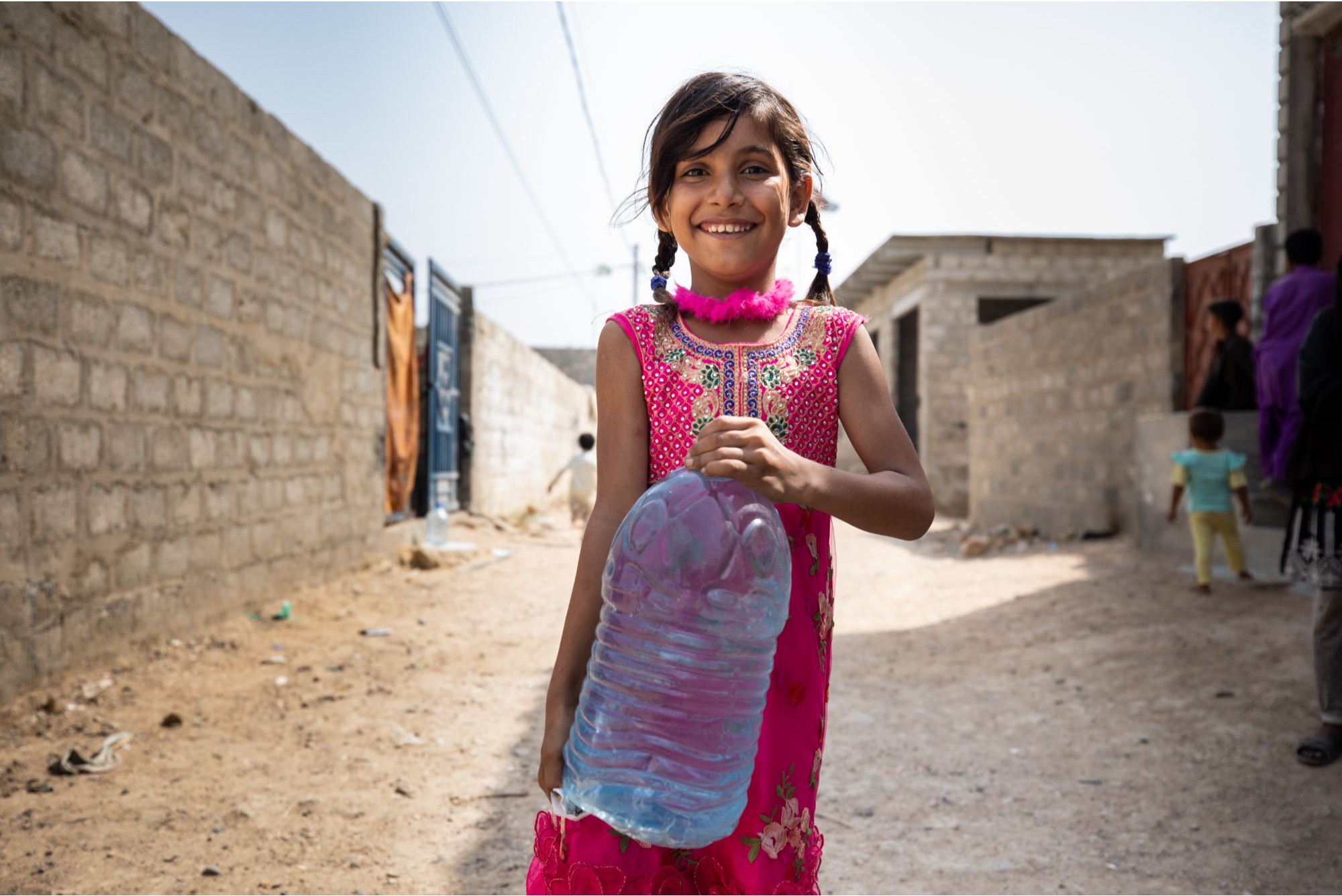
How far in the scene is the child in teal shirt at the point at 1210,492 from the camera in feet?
19.3

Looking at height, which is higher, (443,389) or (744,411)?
(443,389)

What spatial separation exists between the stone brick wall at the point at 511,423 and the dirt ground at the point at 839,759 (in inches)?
223

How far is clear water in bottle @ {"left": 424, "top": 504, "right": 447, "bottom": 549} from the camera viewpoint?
914 centimetres

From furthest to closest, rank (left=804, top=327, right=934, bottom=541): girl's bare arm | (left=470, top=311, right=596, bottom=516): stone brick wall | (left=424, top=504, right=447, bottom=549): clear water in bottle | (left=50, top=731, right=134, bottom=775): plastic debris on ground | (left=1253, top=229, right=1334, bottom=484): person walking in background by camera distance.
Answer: (left=470, top=311, right=596, bottom=516): stone brick wall
(left=424, top=504, right=447, bottom=549): clear water in bottle
(left=1253, top=229, right=1334, bottom=484): person walking in background
(left=50, top=731, right=134, bottom=775): plastic debris on ground
(left=804, top=327, right=934, bottom=541): girl's bare arm

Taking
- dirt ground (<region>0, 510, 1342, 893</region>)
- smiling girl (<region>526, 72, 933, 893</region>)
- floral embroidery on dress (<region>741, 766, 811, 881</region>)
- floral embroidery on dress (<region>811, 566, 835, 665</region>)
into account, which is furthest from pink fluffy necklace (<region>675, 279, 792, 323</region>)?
dirt ground (<region>0, 510, 1342, 893</region>)

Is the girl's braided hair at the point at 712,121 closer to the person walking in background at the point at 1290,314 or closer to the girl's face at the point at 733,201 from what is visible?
the girl's face at the point at 733,201

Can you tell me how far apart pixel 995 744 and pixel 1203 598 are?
2653 mm

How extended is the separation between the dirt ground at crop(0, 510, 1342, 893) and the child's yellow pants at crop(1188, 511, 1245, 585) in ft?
0.57

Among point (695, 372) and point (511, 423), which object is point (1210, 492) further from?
point (511, 423)

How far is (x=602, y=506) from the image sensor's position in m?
1.47

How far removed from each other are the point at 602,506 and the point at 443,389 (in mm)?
9201

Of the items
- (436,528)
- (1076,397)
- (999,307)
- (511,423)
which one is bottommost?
(436,528)

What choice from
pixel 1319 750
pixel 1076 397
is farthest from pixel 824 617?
pixel 1076 397

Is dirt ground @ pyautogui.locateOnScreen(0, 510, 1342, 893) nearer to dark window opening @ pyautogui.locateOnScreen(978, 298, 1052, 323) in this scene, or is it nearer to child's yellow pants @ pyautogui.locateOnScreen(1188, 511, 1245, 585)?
child's yellow pants @ pyautogui.locateOnScreen(1188, 511, 1245, 585)
